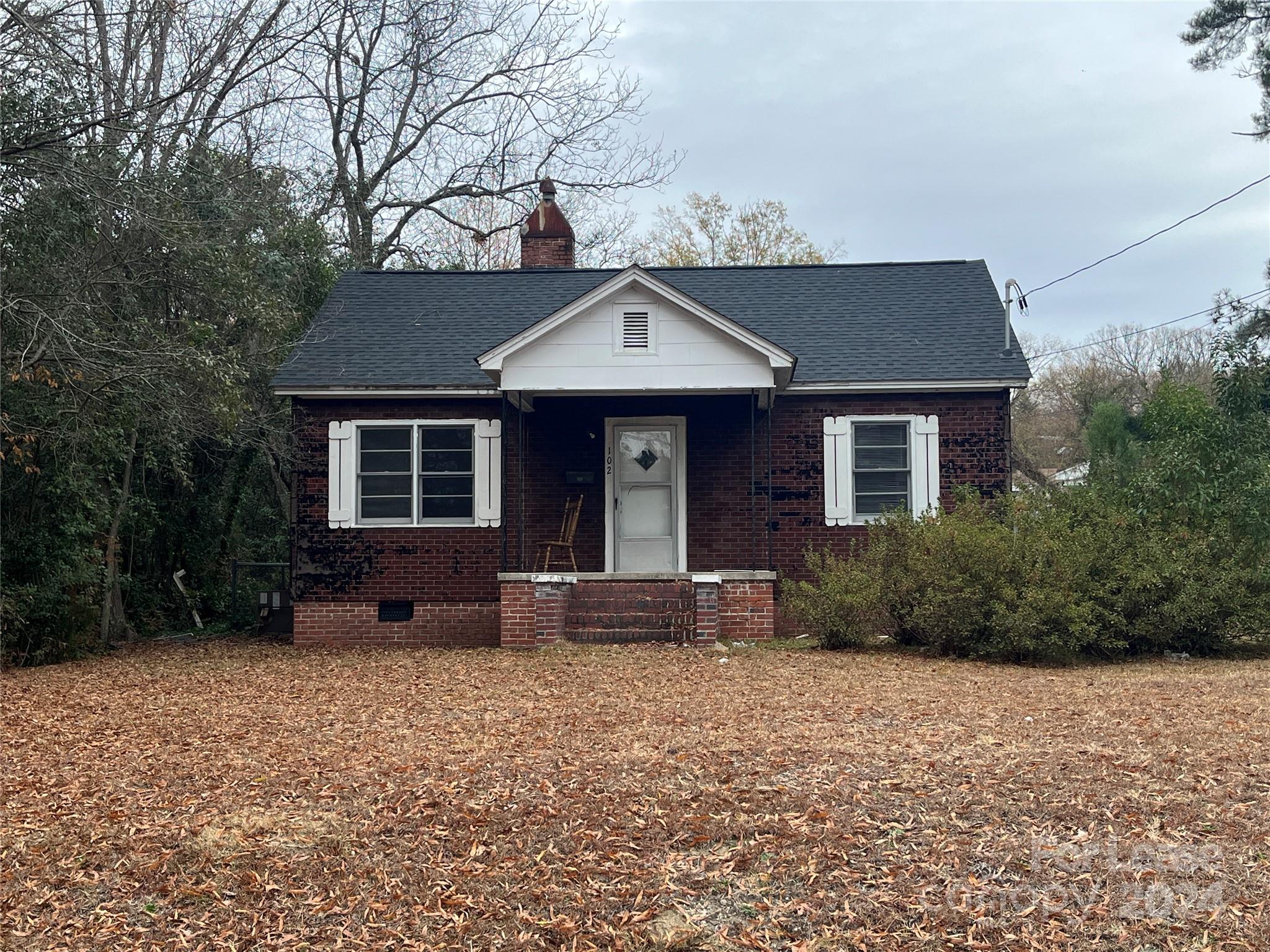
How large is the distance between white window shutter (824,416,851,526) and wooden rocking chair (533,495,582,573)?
10.4 feet

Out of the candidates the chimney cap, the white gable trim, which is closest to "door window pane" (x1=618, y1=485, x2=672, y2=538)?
the white gable trim

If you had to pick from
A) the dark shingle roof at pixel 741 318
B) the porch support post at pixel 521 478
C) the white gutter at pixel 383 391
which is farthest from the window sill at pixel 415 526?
the dark shingle roof at pixel 741 318

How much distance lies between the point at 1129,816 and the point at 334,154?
23.1 m

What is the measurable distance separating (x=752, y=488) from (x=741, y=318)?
4.09m

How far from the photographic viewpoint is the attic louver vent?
13867mm

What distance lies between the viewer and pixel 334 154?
996 inches

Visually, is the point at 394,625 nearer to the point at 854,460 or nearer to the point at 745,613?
the point at 745,613

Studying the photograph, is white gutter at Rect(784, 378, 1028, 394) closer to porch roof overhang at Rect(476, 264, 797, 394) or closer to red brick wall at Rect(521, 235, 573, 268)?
porch roof overhang at Rect(476, 264, 797, 394)

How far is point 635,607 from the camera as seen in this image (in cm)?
1348

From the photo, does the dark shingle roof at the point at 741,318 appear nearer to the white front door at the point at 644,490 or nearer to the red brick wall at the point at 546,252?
the red brick wall at the point at 546,252

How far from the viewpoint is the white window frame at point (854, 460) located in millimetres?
15102

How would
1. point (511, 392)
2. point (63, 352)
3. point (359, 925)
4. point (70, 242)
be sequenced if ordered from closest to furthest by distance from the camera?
point (359, 925)
point (63, 352)
point (70, 242)
point (511, 392)

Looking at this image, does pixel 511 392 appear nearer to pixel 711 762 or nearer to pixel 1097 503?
pixel 1097 503

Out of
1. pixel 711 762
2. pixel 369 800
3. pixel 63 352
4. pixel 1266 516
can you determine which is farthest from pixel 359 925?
pixel 1266 516
